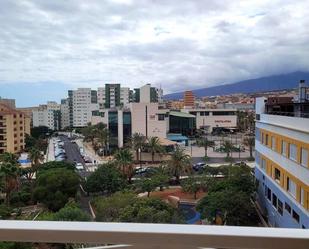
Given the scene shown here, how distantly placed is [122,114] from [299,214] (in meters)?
16.7

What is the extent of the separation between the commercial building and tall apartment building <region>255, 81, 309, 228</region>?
18.7m

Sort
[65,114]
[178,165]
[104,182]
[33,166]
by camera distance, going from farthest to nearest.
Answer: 1. [65,114]
2. [33,166]
3. [178,165]
4. [104,182]

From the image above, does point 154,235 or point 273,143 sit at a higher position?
point 154,235

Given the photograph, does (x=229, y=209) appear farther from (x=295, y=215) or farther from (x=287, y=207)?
(x=295, y=215)

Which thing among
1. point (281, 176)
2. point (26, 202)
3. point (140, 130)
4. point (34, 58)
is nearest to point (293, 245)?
point (281, 176)

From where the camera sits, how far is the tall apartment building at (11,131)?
66.5 ft

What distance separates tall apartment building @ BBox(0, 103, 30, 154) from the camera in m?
20.3

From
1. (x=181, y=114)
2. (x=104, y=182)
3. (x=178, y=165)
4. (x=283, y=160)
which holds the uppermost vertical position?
(x=181, y=114)

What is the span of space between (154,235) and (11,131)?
71.7 ft

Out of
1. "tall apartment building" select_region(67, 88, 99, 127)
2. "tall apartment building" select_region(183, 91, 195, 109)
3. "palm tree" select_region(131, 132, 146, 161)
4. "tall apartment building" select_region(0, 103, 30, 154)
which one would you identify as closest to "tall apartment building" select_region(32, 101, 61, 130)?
"tall apartment building" select_region(67, 88, 99, 127)

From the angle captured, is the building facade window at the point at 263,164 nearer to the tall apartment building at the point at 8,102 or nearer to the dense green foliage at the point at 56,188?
the dense green foliage at the point at 56,188

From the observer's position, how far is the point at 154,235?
510mm

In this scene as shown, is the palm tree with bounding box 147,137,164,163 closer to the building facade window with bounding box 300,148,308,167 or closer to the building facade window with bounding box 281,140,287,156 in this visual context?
the building facade window with bounding box 281,140,287,156

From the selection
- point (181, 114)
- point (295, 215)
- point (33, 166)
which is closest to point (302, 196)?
point (295, 215)
